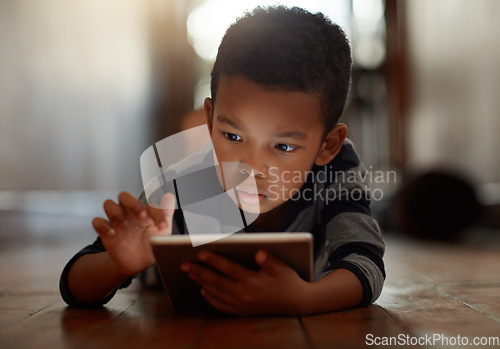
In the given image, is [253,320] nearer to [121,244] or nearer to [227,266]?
[227,266]

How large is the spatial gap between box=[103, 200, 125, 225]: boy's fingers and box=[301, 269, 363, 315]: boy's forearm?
0.99ft

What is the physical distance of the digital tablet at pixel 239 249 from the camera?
65cm

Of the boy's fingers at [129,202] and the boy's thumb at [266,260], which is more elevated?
the boy's fingers at [129,202]

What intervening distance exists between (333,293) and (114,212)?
36 cm

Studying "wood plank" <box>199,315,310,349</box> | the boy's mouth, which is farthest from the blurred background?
"wood plank" <box>199,315,310,349</box>

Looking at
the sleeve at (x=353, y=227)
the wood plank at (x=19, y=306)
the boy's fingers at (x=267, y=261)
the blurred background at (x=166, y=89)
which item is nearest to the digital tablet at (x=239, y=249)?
the boy's fingers at (x=267, y=261)

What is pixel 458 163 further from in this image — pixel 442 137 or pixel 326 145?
pixel 326 145

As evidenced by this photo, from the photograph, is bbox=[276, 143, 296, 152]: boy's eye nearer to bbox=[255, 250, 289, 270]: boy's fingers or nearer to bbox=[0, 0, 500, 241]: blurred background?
bbox=[255, 250, 289, 270]: boy's fingers

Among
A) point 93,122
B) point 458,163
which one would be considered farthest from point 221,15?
point 458,163

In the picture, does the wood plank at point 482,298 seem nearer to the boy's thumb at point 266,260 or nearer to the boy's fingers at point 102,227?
the boy's thumb at point 266,260

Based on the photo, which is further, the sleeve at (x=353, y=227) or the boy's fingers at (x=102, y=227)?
the sleeve at (x=353, y=227)

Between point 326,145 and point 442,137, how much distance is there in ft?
9.35

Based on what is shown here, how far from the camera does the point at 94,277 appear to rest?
2.69ft

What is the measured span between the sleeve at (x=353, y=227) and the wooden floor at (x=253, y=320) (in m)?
0.07
